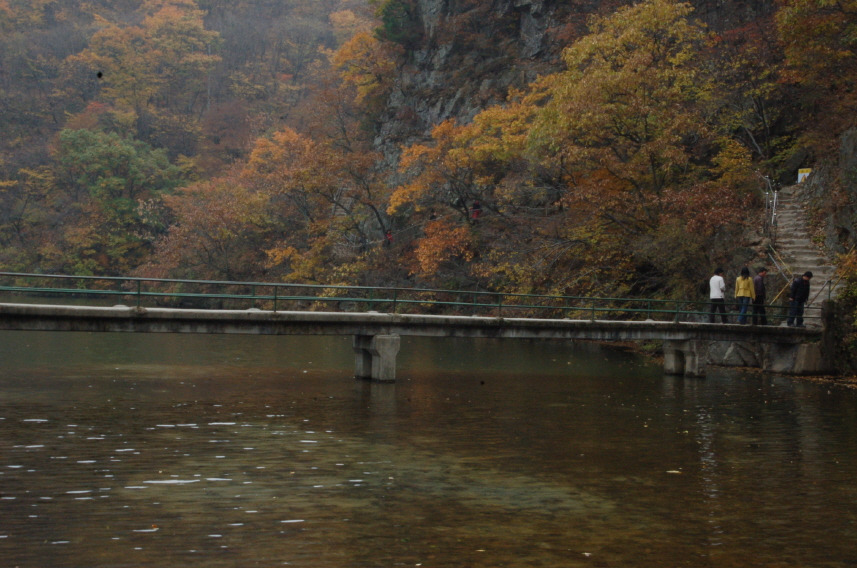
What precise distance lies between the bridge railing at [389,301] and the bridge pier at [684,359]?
85 centimetres

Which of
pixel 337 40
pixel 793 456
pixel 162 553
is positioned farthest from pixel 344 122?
pixel 162 553

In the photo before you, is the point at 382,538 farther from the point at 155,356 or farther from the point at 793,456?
the point at 155,356

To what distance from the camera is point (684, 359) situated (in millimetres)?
27094

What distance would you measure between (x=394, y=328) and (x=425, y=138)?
3747 centimetres

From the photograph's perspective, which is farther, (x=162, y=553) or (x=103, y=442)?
(x=103, y=442)

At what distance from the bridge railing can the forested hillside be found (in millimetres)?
1039

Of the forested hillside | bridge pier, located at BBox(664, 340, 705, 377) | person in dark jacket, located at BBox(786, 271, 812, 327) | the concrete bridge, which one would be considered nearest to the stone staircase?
person in dark jacket, located at BBox(786, 271, 812, 327)

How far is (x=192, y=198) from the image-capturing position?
67.2 m

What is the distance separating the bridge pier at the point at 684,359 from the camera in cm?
2589

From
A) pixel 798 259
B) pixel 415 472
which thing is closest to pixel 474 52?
pixel 798 259

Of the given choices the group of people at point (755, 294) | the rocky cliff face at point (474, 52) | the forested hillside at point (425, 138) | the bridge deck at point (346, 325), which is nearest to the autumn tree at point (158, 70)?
the forested hillside at point (425, 138)

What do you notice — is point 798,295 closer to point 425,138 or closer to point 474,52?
point 425,138

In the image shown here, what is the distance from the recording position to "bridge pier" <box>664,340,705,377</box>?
2589 centimetres

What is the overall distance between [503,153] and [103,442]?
30.1m
